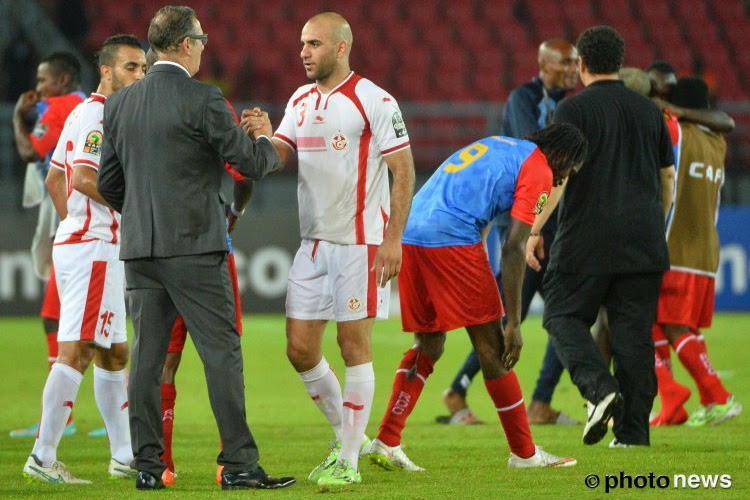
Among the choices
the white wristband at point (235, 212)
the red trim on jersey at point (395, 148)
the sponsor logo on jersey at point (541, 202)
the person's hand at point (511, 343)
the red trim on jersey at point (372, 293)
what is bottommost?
the person's hand at point (511, 343)

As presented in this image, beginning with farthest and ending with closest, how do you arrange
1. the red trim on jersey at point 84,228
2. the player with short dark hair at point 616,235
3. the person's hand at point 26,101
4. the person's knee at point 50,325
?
the person's hand at point 26,101 → the person's knee at point 50,325 → the player with short dark hair at point 616,235 → the red trim on jersey at point 84,228

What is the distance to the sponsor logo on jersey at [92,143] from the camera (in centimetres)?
579

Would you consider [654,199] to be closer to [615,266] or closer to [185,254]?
[615,266]

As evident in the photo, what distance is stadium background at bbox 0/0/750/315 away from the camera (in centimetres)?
1572

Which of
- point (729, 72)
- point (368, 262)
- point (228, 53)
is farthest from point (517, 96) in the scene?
point (729, 72)

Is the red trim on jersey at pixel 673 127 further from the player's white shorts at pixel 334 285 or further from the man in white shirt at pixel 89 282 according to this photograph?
the man in white shirt at pixel 89 282

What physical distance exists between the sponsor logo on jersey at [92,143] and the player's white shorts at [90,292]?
0.49 metres

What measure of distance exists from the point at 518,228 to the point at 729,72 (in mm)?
16490

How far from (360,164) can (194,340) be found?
1.13 meters

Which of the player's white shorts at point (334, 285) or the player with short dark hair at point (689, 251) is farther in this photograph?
the player with short dark hair at point (689, 251)

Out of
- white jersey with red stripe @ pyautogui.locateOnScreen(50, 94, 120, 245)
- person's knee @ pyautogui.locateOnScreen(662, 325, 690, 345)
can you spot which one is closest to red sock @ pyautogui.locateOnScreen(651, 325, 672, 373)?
person's knee @ pyautogui.locateOnScreen(662, 325, 690, 345)

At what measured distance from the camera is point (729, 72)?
69.2ft

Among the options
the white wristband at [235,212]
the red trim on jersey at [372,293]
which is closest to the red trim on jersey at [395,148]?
the red trim on jersey at [372,293]

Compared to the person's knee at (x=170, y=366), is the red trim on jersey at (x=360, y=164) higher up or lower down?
higher up
